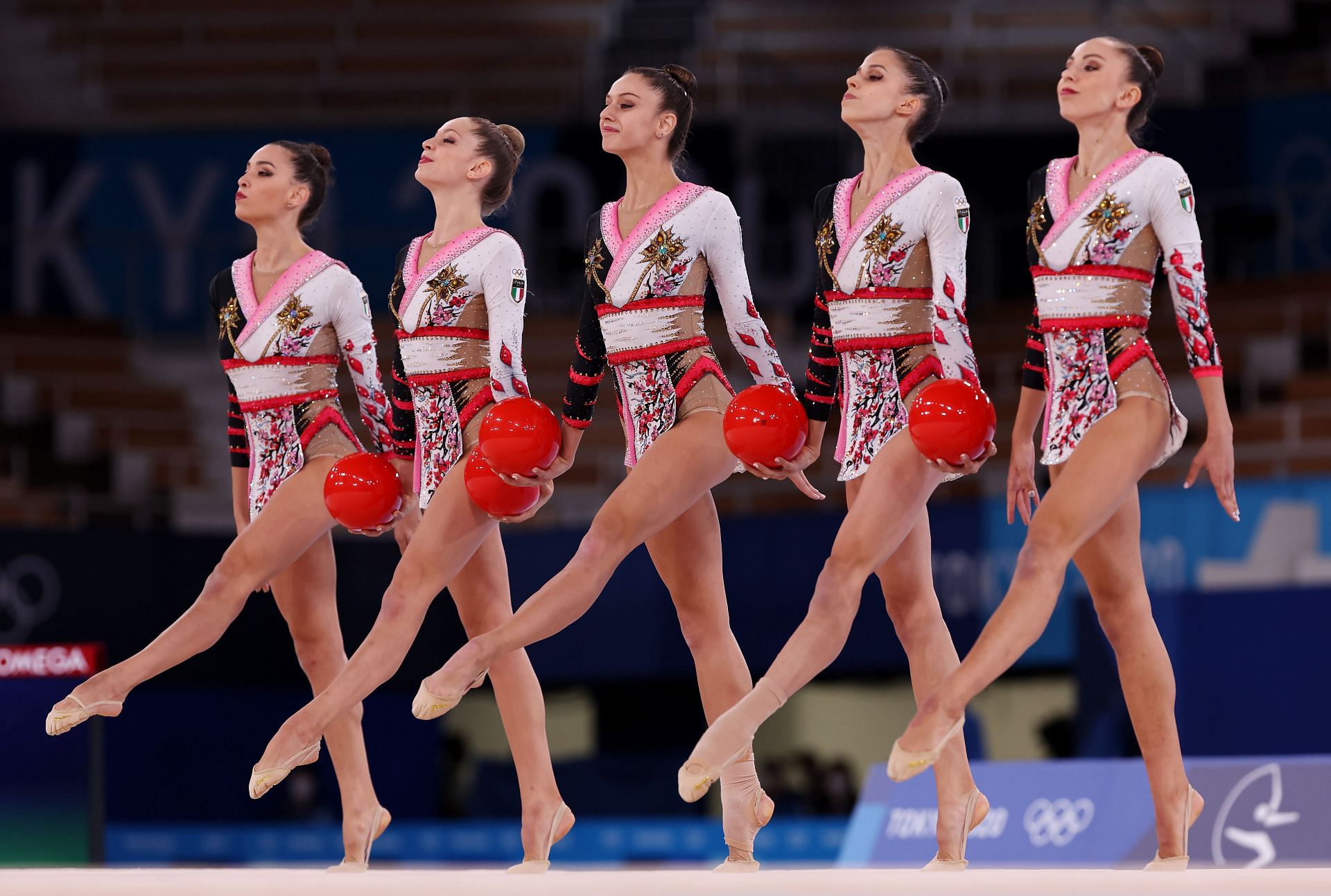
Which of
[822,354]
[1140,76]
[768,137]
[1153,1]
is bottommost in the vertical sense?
[822,354]

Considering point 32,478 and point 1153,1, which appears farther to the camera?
point 1153,1

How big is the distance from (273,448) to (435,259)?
0.76m

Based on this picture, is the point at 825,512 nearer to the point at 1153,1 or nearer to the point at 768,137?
the point at 768,137

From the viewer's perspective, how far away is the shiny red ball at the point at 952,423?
4285 millimetres

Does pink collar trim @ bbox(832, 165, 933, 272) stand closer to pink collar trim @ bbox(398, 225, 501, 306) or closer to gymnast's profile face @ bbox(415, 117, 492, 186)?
pink collar trim @ bbox(398, 225, 501, 306)

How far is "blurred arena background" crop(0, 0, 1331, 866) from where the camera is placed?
9.41 m

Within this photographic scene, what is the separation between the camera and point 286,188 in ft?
17.4

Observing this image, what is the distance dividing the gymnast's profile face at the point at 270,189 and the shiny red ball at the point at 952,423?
2071 mm

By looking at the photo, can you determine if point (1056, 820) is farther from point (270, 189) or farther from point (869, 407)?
point (270, 189)

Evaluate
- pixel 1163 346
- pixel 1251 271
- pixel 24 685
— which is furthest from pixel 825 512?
pixel 24 685

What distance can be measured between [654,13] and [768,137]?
1941 millimetres

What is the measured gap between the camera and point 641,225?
4.75m

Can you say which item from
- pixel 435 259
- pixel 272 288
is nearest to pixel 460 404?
pixel 435 259

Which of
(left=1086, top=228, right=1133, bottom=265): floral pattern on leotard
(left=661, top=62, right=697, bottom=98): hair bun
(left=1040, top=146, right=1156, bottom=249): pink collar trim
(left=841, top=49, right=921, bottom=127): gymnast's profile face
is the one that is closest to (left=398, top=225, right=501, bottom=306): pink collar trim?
(left=661, top=62, right=697, bottom=98): hair bun
